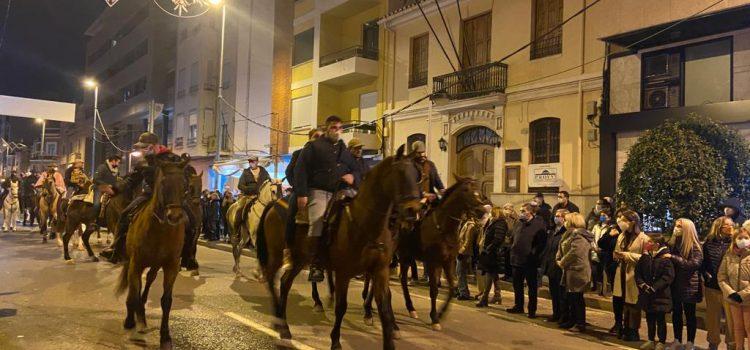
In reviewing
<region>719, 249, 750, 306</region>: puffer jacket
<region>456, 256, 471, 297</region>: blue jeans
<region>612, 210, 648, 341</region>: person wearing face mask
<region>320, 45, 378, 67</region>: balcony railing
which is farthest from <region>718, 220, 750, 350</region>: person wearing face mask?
<region>320, 45, 378, 67</region>: balcony railing

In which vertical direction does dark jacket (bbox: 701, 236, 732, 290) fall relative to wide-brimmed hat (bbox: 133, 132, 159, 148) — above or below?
below

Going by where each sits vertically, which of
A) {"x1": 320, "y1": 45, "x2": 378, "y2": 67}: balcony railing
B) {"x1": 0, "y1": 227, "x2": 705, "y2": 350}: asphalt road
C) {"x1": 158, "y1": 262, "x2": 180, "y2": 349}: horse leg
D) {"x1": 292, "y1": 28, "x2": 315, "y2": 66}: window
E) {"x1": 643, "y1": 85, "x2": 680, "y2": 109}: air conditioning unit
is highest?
{"x1": 292, "y1": 28, "x2": 315, "y2": 66}: window

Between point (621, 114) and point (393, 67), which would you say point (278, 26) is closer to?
point (393, 67)

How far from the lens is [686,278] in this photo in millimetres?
8016

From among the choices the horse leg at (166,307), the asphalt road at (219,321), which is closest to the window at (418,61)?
the asphalt road at (219,321)

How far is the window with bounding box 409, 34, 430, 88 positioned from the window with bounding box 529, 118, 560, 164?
5.90 meters

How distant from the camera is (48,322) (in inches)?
303

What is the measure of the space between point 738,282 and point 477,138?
14395 mm

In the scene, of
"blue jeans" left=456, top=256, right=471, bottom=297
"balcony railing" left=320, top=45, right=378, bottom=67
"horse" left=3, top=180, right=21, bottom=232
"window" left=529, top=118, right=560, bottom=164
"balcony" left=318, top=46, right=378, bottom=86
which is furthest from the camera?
"balcony railing" left=320, top=45, right=378, bottom=67

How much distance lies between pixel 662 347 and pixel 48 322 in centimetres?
830

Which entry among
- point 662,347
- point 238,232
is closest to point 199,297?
point 238,232

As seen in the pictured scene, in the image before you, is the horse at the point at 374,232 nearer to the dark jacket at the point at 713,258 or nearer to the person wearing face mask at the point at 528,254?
the person wearing face mask at the point at 528,254

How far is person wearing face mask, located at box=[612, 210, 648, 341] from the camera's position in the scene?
846cm

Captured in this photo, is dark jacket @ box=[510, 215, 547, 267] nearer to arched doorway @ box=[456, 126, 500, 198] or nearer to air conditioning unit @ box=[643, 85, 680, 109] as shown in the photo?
air conditioning unit @ box=[643, 85, 680, 109]
